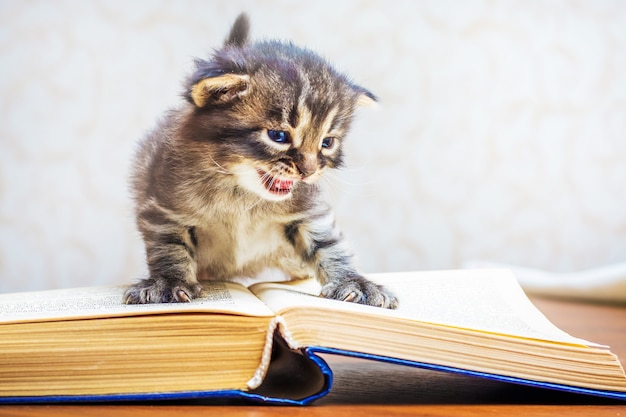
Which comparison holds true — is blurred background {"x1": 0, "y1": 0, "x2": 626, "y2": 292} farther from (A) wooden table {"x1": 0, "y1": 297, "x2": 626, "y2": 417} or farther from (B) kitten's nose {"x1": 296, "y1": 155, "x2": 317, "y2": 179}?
(A) wooden table {"x1": 0, "y1": 297, "x2": 626, "y2": 417}

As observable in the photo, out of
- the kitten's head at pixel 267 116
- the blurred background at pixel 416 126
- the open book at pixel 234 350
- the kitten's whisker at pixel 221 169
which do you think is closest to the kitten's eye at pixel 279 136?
the kitten's head at pixel 267 116

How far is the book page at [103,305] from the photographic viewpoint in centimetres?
77

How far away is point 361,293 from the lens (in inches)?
42.3

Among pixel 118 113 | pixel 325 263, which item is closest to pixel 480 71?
pixel 118 113

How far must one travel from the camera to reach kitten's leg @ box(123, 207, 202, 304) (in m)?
1.06

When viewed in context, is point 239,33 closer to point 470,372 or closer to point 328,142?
point 328,142

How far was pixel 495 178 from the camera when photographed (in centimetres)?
236

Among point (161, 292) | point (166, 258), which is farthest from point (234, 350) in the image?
point (166, 258)

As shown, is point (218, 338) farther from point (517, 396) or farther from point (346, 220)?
point (346, 220)

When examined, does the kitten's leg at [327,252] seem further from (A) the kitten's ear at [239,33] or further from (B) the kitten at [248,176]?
(A) the kitten's ear at [239,33]

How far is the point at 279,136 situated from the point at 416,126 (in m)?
1.36

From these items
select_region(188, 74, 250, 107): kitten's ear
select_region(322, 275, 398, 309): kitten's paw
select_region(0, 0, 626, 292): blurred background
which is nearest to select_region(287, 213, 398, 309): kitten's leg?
select_region(322, 275, 398, 309): kitten's paw

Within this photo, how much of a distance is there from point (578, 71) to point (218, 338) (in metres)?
1.90

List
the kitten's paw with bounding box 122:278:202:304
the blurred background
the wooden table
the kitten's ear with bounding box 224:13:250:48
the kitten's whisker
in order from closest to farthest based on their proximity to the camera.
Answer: the wooden table → the kitten's paw with bounding box 122:278:202:304 → the kitten's whisker → the kitten's ear with bounding box 224:13:250:48 → the blurred background
